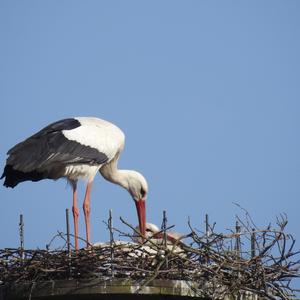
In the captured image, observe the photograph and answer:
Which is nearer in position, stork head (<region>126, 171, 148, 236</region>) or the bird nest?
the bird nest

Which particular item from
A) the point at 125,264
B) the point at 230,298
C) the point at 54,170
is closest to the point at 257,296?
the point at 230,298

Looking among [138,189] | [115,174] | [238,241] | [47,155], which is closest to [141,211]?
[138,189]

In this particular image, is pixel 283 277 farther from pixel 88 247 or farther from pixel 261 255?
pixel 88 247

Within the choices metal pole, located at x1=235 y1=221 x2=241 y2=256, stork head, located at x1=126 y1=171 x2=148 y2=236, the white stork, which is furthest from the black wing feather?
metal pole, located at x1=235 y1=221 x2=241 y2=256

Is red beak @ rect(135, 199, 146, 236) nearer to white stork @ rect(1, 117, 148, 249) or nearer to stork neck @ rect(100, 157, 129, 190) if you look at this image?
white stork @ rect(1, 117, 148, 249)

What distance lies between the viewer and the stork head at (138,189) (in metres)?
15.4

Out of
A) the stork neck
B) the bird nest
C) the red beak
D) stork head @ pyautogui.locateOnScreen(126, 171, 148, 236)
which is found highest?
the stork neck

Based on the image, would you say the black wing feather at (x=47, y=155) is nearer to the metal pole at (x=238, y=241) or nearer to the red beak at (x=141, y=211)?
the red beak at (x=141, y=211)

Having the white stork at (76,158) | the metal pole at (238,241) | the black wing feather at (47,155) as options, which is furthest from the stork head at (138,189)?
the metal pole at (238,241)

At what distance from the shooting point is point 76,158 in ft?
47.2

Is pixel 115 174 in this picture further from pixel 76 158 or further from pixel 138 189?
pixel 76 158

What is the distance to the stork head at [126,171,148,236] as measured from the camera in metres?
15.4

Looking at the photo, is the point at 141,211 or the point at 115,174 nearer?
the point at 141,211

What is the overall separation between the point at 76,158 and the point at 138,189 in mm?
1436
